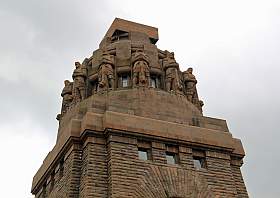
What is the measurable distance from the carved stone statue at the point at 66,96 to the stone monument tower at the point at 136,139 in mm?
80

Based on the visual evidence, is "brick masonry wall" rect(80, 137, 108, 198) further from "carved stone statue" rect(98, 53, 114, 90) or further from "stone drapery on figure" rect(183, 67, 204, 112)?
"stone drapery on figure" rect(183, 67, 204, 112)

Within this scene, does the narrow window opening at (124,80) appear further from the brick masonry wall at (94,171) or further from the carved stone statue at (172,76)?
the brick masonry wall at (94,171)

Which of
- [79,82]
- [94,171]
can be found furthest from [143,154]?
[79,82]

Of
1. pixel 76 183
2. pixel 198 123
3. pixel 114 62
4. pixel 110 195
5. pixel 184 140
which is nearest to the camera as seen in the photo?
pixel 110 195

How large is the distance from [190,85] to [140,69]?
4.32 m

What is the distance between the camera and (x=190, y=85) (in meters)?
31.0

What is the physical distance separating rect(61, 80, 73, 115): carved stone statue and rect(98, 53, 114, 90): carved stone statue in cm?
298

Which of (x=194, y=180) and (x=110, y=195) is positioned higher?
(x=194, y=180)

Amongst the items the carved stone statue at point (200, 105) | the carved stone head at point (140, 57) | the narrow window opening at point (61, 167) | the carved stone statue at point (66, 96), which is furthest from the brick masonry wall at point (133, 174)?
the carved stone head at point (140, 57)

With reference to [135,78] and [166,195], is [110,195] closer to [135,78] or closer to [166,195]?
[166,195]

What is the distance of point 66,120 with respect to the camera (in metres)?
28.4

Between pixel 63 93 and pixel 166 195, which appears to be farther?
pixel 63 93

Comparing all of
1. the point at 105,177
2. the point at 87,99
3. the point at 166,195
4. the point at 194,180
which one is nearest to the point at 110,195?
the point at 105,177

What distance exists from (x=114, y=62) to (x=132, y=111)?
4807mm
